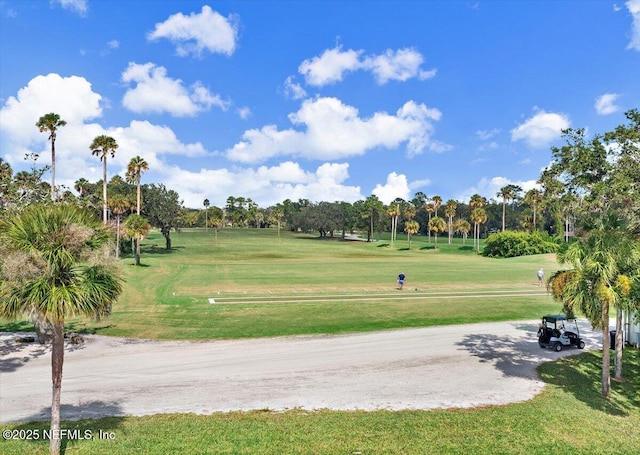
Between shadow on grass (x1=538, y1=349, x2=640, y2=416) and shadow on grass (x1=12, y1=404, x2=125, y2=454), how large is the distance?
17708 millimetres

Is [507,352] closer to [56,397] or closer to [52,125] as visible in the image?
[56,397]

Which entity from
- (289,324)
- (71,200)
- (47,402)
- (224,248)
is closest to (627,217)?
(289,324)

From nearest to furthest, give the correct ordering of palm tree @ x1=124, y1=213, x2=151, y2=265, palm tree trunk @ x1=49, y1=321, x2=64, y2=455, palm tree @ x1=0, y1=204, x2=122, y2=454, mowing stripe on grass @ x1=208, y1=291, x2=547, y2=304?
palm tree @ x1=0, y1=204, x2=122, y2=454, palm tree trunk @ x1=49, y1=321, x2=64, y2=455, mowing stripe on grass @ x1=208, y1=291, x2=547, y2=304, palm tree @ x1=124, y1=213, x2=151, y2=265

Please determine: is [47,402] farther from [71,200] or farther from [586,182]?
[586,182]

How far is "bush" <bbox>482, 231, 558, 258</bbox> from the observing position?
94.8 meters

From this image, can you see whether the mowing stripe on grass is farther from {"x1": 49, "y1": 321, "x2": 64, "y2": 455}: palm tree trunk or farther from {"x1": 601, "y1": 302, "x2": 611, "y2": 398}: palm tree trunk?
{"x1": 49, "y1": 321, "x2": 64, "y2": 455}: palm tree trunk

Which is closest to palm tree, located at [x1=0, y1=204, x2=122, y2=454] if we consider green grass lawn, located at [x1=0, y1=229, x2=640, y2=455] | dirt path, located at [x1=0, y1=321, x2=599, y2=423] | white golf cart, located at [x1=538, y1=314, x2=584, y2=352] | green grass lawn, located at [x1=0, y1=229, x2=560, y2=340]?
green grass lawn, located at [x1=0, y1=229, x2=640, y2=455]

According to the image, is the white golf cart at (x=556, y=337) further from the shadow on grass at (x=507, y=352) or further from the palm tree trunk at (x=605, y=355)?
the palm tree trunk at (x=605, y=355)

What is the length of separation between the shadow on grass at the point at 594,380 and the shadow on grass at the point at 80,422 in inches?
697

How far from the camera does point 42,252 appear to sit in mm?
10203

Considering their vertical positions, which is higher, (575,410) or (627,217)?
(627,217)

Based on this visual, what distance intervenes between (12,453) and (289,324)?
18677mm

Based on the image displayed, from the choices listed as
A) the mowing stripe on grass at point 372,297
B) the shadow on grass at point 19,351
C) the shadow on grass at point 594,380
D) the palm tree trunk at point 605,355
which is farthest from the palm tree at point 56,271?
the mowing stripe on grass at point 372,297

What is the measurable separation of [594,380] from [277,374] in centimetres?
1467
